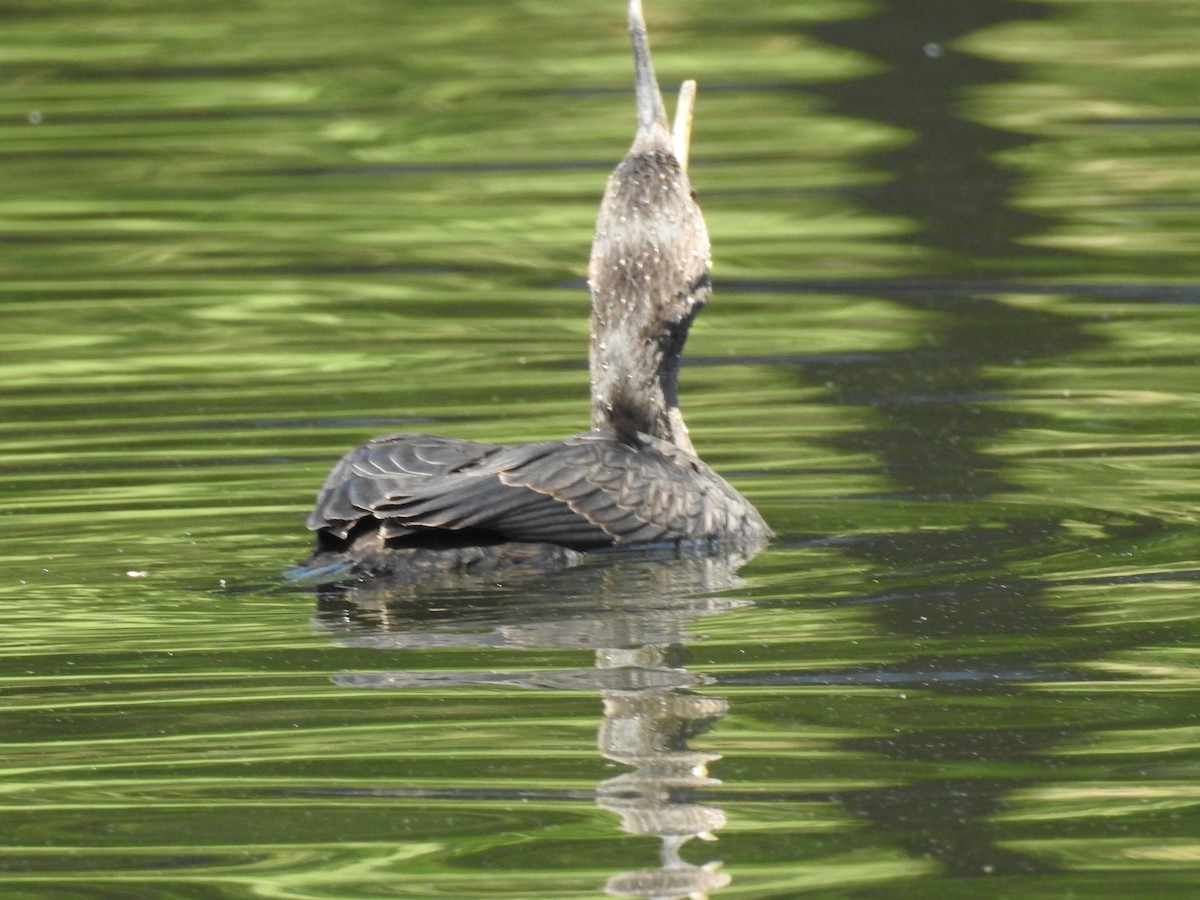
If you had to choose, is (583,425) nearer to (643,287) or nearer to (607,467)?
(643,287)

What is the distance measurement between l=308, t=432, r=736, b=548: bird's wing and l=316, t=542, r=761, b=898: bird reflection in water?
0.11 meters

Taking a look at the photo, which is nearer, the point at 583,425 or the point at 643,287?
the point at 643,287

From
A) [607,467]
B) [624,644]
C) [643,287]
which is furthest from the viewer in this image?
[643,287]

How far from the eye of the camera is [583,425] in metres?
9.09

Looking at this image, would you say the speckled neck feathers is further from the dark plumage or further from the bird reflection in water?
the bird reflection in water

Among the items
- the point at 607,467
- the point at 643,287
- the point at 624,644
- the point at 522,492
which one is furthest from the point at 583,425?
the point at 624,644

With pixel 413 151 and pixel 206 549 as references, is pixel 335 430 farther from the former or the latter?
pixel 413 151

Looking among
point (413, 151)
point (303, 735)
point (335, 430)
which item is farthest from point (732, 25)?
point (303, 735)

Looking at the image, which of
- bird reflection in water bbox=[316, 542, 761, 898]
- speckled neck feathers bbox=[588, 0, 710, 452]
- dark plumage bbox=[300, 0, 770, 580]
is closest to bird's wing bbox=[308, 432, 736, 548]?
dark plumage bbox=[300, 0, 770, 580]

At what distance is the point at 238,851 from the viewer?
4.79 m

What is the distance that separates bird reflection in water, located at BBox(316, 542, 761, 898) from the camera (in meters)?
4.85

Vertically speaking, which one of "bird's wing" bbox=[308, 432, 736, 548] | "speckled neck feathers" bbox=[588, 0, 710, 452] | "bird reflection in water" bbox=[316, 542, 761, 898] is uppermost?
"speckled neck feathers" bbox=[588, 0, 710, 452]

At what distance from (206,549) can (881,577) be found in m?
1.95

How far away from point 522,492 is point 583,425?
2.15 meters
